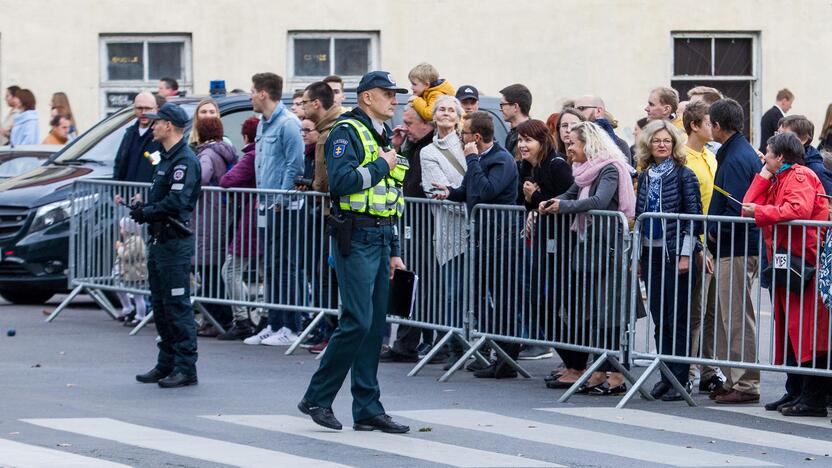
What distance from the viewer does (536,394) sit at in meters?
11.2

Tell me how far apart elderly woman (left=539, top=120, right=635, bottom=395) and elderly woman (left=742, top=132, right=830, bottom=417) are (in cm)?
94

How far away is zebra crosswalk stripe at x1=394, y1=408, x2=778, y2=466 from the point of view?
8758 mm

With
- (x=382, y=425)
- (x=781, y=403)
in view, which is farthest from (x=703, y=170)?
(x=382, y=425)

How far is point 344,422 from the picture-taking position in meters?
→ 9.84

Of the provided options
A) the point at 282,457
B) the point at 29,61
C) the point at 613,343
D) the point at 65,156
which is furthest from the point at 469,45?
the point at 282,457

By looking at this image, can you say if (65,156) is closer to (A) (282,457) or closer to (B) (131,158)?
(B) (131,158)

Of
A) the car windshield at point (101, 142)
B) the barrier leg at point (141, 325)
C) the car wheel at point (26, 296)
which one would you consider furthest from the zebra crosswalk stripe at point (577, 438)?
the car wheel at point (26, 296)

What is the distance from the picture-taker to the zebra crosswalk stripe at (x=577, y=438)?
8.76 meters

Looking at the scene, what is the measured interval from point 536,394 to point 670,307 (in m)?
1.14

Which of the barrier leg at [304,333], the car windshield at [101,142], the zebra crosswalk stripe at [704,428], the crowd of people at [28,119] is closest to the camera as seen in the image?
the zebra crosswalk stripe at [704,428]

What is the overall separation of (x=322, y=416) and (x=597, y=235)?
8.08 feet

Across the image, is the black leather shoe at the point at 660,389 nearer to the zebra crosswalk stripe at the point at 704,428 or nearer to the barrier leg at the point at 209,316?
the zebra crosswalk stripe at the point at 704,428

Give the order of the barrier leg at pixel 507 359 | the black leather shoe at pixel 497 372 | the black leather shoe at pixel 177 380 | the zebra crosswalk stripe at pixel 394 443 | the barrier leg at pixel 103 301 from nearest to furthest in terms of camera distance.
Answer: the zebra crosswalk stripe at pixel 394 443 → the black leather shoe at pixel 177 380 → the barrier leg at pixel 507 359 → the black leather shoe at pixel 497 372 → the barrier leg at pixel 103 301

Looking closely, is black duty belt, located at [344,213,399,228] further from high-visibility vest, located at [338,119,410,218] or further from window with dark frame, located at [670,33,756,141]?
window with dark frame, located at [670,33,756,141]
